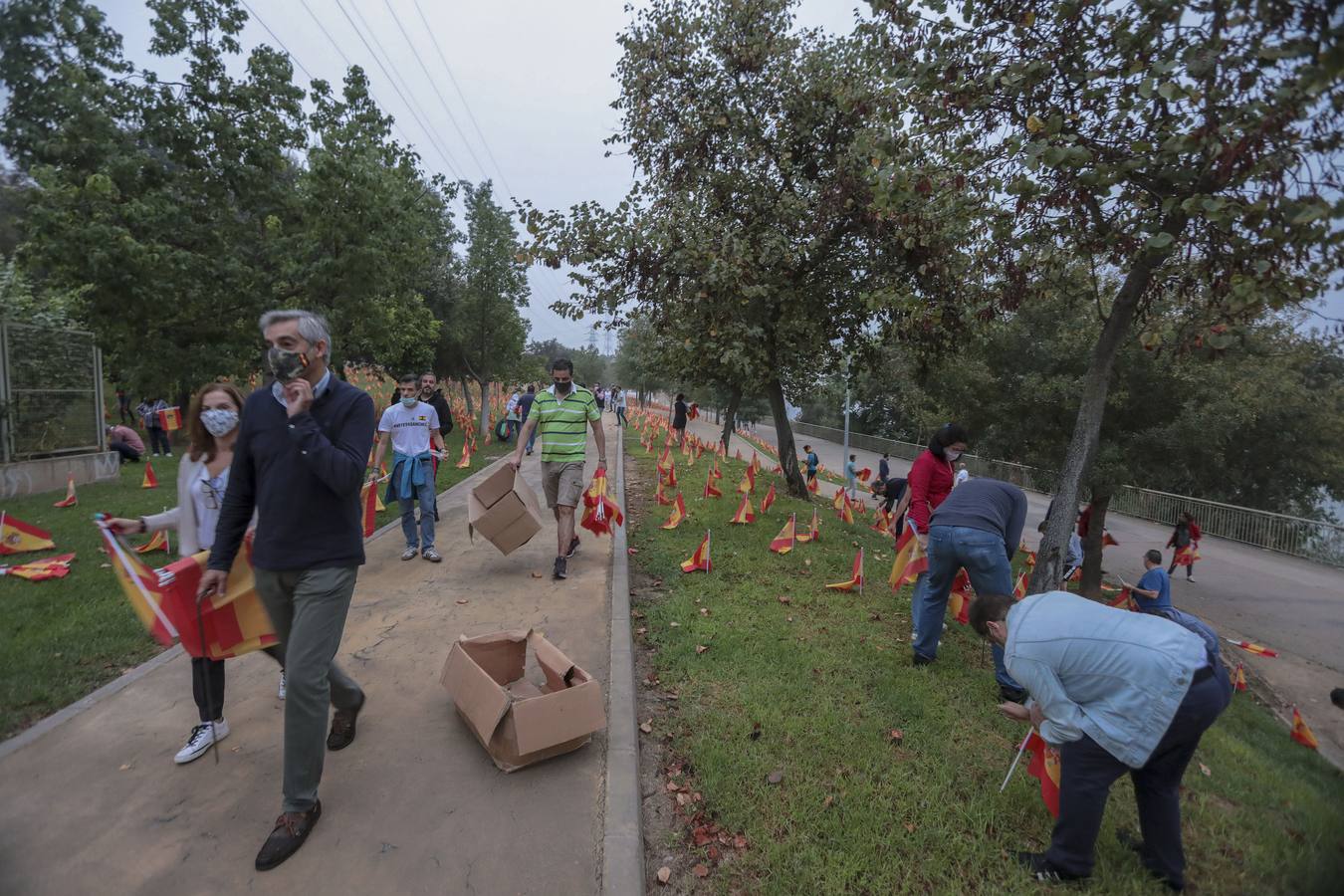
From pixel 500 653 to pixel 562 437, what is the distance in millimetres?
2610

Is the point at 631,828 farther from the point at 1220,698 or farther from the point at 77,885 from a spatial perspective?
the point at 1220,698

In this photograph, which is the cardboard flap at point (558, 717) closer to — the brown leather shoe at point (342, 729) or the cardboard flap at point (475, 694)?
the cardboard flap at point (475, 694)

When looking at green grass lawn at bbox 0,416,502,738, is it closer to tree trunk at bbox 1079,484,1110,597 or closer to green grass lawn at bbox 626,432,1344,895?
green grass lawn at bbox 626,432,1344,895

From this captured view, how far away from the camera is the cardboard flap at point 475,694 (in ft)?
10.4

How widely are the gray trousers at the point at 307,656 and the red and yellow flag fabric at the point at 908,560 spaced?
4706 mm

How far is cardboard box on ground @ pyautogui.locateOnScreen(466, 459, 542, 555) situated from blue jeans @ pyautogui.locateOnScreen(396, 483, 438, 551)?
0.64 metres

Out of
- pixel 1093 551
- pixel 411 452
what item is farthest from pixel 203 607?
pixel 1093 551

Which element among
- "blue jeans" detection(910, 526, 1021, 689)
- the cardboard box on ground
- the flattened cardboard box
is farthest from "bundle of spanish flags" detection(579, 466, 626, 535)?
"blue jeans" detection(910, 526, 1021, 689)

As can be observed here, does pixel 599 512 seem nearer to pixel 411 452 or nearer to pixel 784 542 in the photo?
pixel 411 452

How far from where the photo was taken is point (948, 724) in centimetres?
385

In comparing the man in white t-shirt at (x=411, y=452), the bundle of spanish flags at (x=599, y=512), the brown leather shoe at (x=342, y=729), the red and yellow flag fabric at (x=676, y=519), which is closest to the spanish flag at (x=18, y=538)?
the man in white t-shirt at (x=411, y=452)

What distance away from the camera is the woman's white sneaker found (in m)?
3.21

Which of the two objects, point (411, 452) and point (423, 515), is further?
point (423, 515)

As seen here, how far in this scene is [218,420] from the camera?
10.9ft
